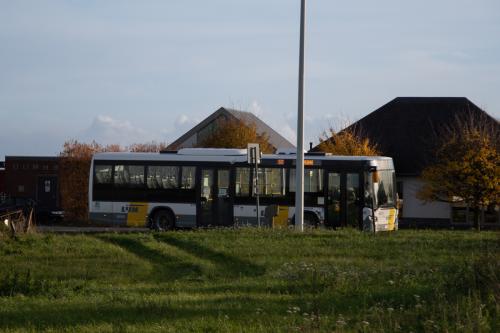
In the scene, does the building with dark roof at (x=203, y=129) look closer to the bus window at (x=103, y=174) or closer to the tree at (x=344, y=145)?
the tree at (x=344, y=145)

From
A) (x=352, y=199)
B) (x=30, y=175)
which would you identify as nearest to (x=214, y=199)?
(x=352, y=199)

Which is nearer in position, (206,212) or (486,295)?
(486,295)

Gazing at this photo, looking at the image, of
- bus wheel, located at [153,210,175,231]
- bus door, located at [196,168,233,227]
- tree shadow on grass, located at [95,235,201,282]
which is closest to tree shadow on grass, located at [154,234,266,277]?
tree shadow on grass, located at [95,235,201,282]

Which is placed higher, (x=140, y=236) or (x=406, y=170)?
(x=406, y=170)

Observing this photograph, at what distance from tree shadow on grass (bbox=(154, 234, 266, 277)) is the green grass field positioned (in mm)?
36

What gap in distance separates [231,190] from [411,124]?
24.8m

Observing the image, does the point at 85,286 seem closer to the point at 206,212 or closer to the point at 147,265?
the point at 147,265

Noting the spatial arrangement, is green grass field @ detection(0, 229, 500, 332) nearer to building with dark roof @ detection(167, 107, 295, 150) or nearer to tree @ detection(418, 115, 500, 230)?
tree @ detection(418, 115, 500, 230)

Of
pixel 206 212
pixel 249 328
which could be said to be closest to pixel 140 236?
pixel 206 212

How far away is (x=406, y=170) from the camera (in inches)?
1983

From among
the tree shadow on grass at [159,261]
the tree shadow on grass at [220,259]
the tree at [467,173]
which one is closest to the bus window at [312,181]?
the tree shadow on grass at [220,259]

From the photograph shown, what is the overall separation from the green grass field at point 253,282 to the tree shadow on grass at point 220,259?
0.04 meters

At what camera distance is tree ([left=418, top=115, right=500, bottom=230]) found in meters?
38.8

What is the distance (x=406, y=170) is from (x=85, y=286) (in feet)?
123
